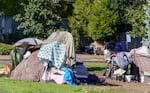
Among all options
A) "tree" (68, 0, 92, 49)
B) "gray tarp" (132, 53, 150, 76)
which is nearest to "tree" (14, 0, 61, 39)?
"gray tarp" (132, 53, 150, 76)

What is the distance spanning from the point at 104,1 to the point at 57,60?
25.7 meters

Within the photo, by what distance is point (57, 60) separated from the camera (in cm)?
1867

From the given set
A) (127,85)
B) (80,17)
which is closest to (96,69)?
(127,85)

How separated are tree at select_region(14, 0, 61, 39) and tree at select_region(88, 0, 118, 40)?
11.6 m

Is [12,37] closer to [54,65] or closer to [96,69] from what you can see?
[96,69]

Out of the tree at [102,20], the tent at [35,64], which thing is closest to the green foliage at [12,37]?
the tree at [102,20]

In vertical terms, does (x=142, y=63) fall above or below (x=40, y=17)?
below

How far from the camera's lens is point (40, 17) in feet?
104

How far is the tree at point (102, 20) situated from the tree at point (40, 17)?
11.6 m

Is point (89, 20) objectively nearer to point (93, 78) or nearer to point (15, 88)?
point (93, 78)

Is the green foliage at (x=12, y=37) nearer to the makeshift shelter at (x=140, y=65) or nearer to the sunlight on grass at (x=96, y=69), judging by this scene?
the sunlight on grass at (x=96, y=69)

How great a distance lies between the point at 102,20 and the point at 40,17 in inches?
497

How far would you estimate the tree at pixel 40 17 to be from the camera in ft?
98.9

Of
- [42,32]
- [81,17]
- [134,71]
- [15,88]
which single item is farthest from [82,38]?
[15,88]
